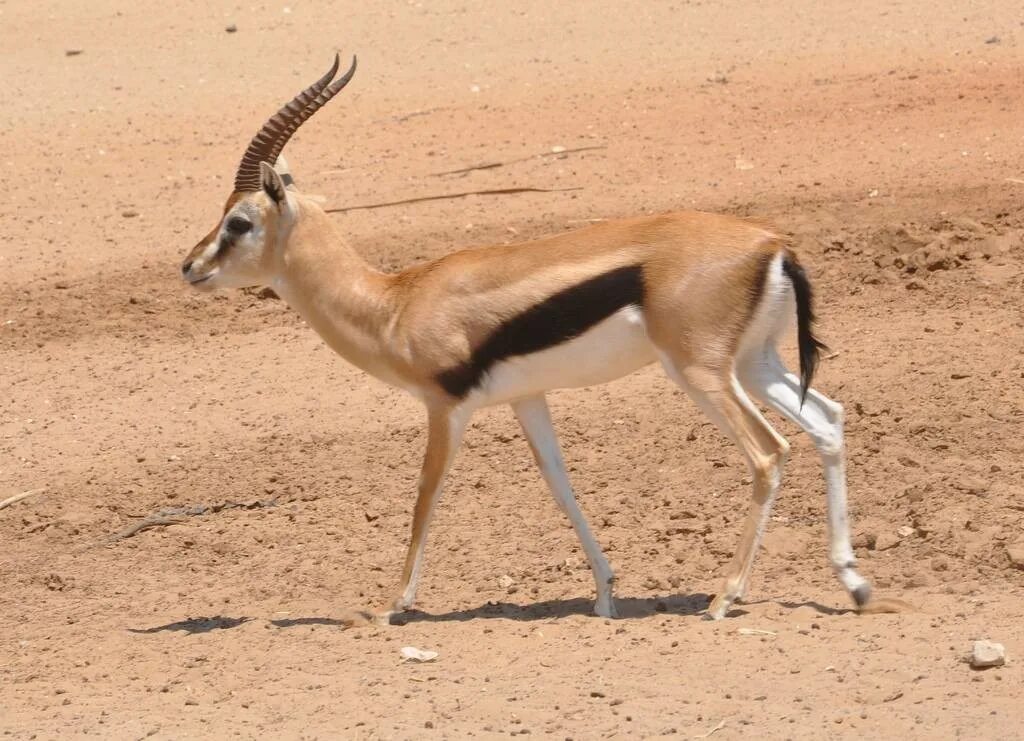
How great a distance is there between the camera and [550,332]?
7.49 m

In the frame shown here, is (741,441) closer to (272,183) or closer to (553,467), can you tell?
(553,467)

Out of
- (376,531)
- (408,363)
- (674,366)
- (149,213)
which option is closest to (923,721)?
(674,366)

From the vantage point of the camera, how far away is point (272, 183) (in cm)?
814

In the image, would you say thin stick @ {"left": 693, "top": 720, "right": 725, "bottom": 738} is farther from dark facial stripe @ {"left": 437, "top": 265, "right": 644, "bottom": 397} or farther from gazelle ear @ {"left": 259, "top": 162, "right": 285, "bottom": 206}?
gazelle ear @ {"left": 259, "top": 162, "right": 285, "bottom": 206}

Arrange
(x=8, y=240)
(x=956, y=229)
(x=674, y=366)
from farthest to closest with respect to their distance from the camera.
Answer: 1. (x=8, y=240)
2. (x=956, y=229)
3. (x=674, y=366)

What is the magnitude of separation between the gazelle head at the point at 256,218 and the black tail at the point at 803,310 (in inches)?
90.4

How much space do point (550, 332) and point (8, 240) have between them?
25.9 ft

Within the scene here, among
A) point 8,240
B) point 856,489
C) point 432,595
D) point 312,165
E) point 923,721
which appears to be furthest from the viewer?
point 312,165

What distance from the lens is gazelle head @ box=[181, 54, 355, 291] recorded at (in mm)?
8148

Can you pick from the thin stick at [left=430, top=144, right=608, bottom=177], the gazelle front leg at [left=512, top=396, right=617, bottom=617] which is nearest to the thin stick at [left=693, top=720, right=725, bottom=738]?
the gazelle front leg at [left=512, top=396, right=617, bottom=617]

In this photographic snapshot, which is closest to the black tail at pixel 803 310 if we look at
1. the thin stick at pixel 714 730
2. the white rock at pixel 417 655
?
the thin stick at pixel 714 730

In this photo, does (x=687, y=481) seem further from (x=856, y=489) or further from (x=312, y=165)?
(x=312, y=165)

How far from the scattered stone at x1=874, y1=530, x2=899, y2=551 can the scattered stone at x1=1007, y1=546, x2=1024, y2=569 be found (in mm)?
593

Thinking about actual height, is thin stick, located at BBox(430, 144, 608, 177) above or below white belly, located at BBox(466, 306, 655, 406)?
below
